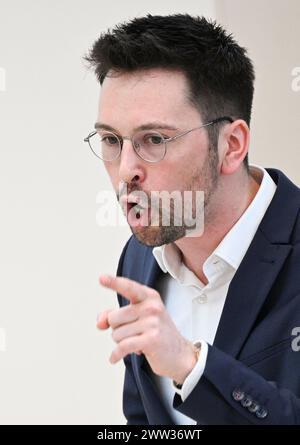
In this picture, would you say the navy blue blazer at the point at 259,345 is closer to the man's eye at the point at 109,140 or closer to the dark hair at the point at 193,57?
the dark hair at the point at 193,57

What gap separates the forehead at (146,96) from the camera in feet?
4.22

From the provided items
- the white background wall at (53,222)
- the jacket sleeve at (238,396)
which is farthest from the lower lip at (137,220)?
the white background wall at (53,222)

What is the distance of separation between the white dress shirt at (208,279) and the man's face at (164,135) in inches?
3.1

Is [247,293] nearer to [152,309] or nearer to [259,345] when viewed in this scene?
[259,345]

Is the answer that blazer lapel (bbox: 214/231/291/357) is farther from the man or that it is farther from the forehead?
the forehead

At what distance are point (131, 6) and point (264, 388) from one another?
1547mm

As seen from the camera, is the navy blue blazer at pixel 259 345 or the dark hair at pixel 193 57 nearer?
the navy blue blazer at pixel 259 345

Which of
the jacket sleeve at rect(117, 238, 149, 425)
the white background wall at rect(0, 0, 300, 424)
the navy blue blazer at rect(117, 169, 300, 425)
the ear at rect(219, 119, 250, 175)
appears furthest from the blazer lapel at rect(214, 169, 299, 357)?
the white background wall at rect(0, 0, 300, 424)

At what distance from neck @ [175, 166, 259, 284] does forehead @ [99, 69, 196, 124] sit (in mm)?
163

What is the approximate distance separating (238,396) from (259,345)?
0.18 meters

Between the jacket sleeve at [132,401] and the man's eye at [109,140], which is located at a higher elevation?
the man's eye at [109,140]

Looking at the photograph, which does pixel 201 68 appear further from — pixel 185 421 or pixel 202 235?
pixel 185 421

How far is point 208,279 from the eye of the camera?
1393mm

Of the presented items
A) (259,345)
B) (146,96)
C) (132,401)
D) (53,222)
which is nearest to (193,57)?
(146,96)
